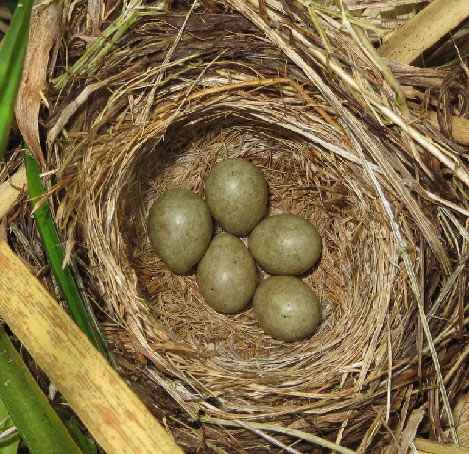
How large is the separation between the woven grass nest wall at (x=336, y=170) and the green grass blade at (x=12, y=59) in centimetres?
45

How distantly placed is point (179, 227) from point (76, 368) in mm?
590

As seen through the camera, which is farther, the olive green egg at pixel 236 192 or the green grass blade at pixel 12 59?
the olive green egg at pixel 236 192

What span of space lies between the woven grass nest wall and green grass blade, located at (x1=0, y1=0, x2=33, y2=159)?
0.45 m

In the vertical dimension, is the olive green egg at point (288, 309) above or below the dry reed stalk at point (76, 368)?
below

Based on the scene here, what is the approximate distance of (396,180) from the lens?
4.41 ft

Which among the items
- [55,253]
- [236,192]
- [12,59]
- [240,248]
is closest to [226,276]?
[240,248]

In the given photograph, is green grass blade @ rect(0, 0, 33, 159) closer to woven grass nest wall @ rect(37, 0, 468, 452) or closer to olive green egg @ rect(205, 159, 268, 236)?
woven grass nest wall @ rect(37, 0, 468, 452)

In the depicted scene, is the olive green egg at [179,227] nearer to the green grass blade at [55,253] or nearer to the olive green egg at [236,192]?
the olive green egg at [236,192]

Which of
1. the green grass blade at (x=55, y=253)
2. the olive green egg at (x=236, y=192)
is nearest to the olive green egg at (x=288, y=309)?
the olive green egg at (x=236, y=192)

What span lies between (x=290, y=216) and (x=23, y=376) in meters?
0.86

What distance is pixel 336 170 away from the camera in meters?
1.56

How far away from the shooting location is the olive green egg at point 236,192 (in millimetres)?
1644

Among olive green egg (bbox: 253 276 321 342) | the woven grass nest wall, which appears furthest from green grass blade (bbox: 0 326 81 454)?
olive green egg (bbox: 253 276 321 342)

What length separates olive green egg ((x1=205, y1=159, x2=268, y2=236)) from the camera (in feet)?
5.39
